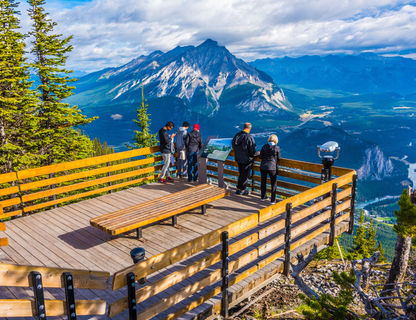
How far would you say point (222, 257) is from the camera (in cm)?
505

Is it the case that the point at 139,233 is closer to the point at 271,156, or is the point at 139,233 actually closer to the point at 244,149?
the point at 244,149

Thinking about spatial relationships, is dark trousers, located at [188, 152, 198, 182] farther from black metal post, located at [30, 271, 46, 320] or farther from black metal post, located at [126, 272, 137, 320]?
black metal post, located at [30, 271, 46, 320]

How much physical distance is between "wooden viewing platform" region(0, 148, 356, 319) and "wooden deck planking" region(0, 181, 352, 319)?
0.8 inches

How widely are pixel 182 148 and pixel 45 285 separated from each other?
322 inches

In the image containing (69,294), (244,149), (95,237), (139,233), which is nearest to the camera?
(69,294)

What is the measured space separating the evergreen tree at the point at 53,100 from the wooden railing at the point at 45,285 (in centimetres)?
1438

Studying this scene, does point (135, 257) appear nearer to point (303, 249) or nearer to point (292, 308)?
point (303, 249)

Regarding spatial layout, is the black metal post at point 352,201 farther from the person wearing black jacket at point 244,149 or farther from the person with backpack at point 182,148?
the person with backpack at point 182,148

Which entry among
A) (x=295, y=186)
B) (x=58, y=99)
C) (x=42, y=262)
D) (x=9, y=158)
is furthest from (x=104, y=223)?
(x=58, y=99)

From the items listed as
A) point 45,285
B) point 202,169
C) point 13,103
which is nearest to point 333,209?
point 202,169

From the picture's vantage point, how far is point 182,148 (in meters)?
11.1

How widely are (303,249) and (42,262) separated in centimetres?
540

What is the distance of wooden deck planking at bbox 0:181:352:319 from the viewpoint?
6164 millimetres

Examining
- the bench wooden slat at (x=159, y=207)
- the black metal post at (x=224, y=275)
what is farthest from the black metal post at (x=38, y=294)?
the bench wooden slat at (x=159, y=207)
